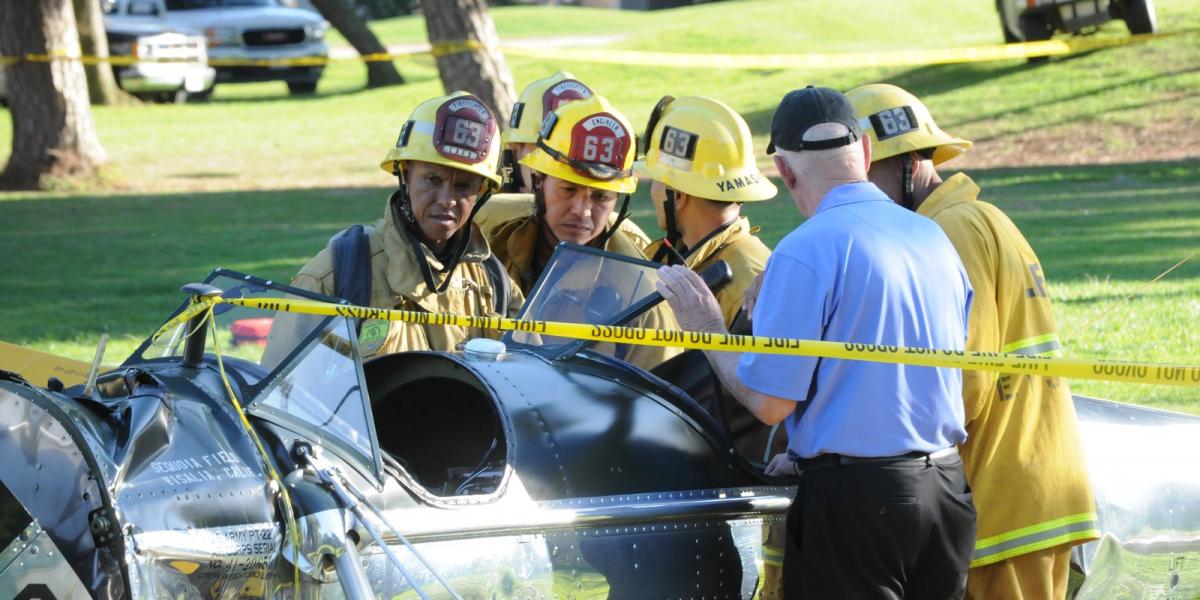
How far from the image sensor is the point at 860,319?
347cm

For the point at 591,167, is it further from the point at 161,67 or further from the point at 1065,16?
the point at 161,67

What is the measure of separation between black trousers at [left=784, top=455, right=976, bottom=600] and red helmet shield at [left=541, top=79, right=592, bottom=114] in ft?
12.4

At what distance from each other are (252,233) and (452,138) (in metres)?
9.44

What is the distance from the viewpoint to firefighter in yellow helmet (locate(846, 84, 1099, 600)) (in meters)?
4.02

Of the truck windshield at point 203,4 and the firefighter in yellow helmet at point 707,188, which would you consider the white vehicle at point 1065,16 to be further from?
the firefighter in yellow helmet at point 707,188

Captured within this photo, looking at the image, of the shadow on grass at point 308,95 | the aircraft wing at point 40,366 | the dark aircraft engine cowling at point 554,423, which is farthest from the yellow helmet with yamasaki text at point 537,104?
the shadow on grass at point 308,95

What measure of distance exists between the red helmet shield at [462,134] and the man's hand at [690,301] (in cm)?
150

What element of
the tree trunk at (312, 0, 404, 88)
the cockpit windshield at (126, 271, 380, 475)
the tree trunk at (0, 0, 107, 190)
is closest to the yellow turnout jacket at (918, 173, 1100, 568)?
the cockpit windshield at (126, 271, 380, 475)

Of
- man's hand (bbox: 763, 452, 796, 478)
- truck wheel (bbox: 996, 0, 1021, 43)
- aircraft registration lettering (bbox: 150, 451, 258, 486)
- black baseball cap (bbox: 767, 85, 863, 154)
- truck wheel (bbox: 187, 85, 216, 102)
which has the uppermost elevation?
black baseball cap (bbox: 767, 85, 863, 154)

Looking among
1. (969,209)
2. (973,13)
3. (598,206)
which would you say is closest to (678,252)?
(598,206)

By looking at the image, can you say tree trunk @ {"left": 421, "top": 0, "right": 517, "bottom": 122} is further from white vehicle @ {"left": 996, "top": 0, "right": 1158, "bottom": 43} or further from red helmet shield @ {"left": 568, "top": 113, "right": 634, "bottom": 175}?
red helmet shield @ {"left": 568, "top": 113, "right": 634, "bottom": 175}

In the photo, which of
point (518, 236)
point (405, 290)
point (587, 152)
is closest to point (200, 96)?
point (518, 236)

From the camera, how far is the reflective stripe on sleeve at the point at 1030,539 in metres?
4.05

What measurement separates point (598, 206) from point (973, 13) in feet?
91.9
